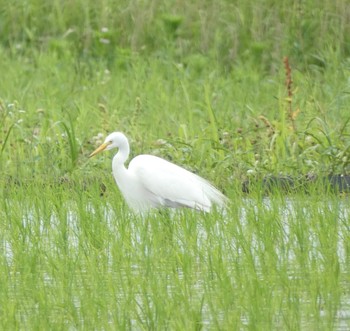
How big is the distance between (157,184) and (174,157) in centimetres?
127

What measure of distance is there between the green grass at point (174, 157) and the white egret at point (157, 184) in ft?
0.49

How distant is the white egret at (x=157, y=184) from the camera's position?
6555 mm

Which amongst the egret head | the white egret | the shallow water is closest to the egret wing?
the white egret

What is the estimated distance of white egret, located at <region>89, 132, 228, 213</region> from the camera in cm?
655

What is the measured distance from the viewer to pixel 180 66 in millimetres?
10148

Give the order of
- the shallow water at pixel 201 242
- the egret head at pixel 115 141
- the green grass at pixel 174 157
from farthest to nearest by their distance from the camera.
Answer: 1. the egret head at pixel 115 141
2. the shallow water at pixel 201 242
3. the green grass at pixel 174 157

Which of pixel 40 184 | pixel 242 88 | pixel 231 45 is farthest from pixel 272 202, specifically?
pixel 231 45

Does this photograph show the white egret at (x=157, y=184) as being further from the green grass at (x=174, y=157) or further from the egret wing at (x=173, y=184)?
the green grass at (x=174, y=157)

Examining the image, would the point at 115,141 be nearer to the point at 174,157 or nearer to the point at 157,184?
the point at 157,184

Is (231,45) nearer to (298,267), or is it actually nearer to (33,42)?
(33,42)

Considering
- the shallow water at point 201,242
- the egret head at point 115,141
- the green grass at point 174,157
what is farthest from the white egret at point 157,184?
the shallow water at point 201,242

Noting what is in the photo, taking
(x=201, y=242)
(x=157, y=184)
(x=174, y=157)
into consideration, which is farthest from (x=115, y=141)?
(x=201, y=242)

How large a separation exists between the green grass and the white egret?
150mm

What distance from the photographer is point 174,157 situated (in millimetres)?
7922
